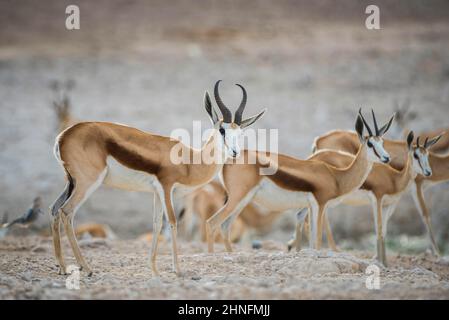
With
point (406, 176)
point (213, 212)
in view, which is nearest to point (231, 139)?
point (406, 176)

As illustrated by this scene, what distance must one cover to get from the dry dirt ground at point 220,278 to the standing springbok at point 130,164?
1.72 feet

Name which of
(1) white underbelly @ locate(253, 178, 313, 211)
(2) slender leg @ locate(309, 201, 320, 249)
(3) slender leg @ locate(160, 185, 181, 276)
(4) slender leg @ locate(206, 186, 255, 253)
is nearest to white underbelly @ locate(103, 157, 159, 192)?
(3) slender leg @ locate(160, 185, 181, 276)

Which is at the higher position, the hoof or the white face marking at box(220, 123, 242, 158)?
the white face marking at box(220, 123, 242, 158)

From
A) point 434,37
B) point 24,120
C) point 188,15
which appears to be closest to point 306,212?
point 24,120

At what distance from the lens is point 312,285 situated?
27.9 feet

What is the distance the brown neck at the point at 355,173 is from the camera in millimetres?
11484

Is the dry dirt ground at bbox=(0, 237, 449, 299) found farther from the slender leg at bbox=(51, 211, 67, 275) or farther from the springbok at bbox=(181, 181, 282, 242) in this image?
the springbok at bbox=(181, 181, 282, 242)

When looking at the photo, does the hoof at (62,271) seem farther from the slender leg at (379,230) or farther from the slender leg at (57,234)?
the slender leg at (379,230)

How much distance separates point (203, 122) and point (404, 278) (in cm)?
1451

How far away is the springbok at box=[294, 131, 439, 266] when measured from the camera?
12.1 m

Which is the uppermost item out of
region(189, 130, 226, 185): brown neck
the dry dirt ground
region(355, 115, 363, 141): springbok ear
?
region(355, 115, 363, 141): springbok ear

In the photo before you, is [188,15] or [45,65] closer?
[45,65]

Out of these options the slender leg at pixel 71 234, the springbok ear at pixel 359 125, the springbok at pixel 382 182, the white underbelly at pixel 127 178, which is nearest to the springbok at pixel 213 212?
the springbok at pixel 382 182

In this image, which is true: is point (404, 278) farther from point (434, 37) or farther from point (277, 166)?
point (434, 37)
